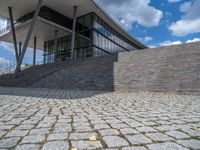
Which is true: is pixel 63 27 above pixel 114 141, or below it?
above

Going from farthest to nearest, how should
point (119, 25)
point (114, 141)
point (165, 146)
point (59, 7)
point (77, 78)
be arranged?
point (119, 25) → point (59, 7) → point (77, 78) → point (114, 141) → point (165, 146)

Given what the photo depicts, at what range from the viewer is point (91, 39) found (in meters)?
26.8

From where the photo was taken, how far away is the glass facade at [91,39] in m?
27.1

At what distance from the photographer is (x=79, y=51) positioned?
28547mm

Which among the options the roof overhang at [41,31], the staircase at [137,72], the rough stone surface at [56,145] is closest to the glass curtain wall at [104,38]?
the roof overhang at [41,31]

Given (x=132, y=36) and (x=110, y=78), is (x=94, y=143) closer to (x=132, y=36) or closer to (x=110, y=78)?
(x=110, y=78)

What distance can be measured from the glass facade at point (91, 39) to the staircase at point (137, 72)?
10.8 meters

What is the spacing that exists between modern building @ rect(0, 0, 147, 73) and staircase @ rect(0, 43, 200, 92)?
8533mm

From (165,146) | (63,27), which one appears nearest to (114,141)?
(165,146)

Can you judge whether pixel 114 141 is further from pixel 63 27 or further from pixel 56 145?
pixel 63 27

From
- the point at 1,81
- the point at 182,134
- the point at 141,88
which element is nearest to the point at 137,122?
the point at 182,134

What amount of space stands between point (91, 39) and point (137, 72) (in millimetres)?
16240

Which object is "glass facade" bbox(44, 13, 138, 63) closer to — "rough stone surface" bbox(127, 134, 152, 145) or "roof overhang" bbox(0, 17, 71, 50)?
"roof overhang" bbox(0, 17, 71, 50)

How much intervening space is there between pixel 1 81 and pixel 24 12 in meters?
10.2
